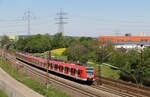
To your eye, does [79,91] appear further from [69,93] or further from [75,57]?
[75,57]

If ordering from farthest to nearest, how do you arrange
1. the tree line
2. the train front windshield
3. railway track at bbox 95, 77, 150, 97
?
1. the tree line
2. the train front windshield
3. railway track at bbox 95, 77, 150, 97

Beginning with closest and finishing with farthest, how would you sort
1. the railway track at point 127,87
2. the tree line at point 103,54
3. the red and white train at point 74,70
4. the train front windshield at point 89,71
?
1. the railway track at point 127,87
2. the red and white train at point 74,70
3. the train front windshield at point 89,71
4. the tree line at point 103,54

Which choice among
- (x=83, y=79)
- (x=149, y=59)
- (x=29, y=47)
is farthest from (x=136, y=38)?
(x=83, y=79)

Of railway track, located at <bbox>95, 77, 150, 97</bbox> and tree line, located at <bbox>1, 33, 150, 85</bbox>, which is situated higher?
tree line, located at <bbox>1, 33, 150, 85</bbox>

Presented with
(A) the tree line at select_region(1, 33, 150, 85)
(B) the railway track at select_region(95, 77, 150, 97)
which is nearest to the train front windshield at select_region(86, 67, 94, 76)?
(B) the railway track at select_region(95, 77, 150, 97)

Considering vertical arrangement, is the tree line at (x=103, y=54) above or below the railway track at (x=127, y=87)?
above

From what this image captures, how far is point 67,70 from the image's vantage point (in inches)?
1692

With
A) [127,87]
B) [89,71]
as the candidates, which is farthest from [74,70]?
[127,87]

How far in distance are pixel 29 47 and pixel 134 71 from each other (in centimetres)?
7565

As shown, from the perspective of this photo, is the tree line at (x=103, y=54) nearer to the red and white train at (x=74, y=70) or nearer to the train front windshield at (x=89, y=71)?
the red and white train at (x=74, y=70)

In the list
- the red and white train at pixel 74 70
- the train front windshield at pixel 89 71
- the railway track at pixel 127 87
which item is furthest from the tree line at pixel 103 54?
the train front windshield at pixel 89 71

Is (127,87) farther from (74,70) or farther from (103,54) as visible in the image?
(103,54)

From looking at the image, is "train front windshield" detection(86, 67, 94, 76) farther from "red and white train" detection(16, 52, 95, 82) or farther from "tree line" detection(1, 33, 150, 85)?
"tree line" detection(1, 33, 150, 85)

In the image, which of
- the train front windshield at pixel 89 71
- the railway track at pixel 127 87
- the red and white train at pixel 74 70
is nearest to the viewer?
the railway track at pixel 127 87
